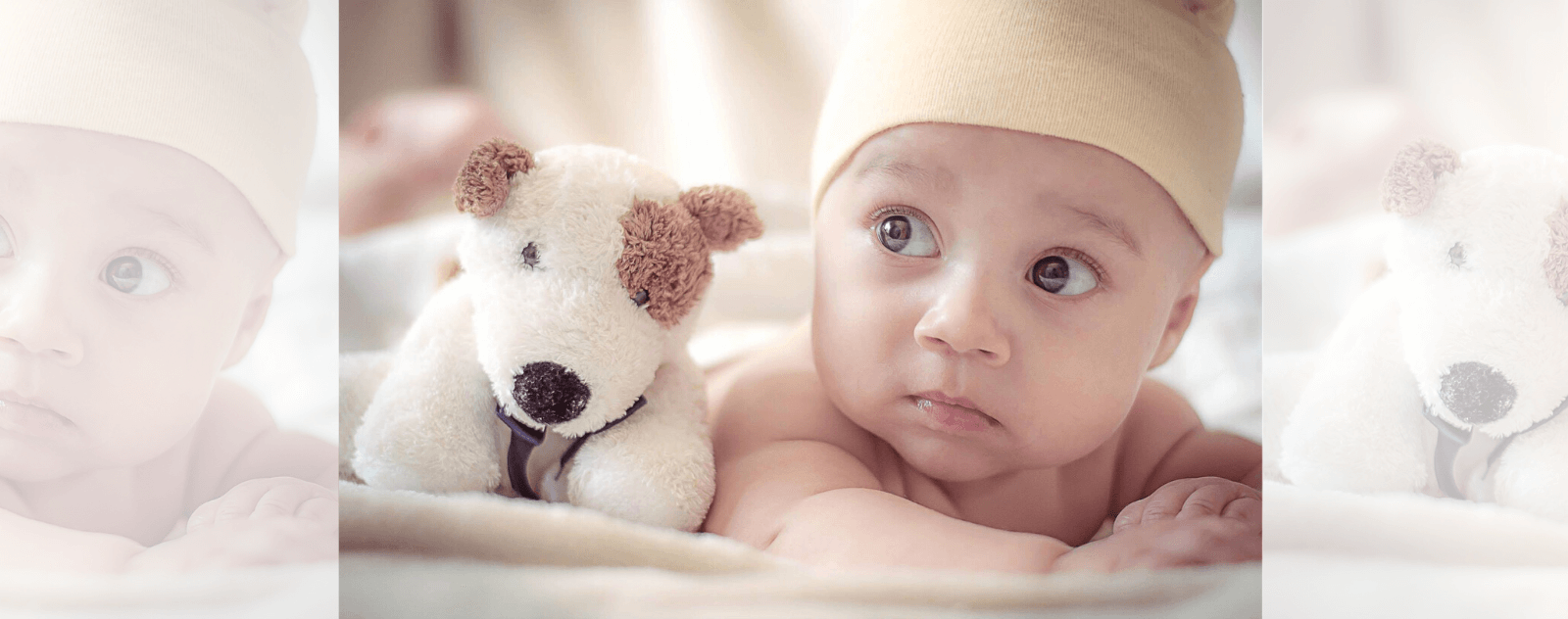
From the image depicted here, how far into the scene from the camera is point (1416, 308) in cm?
97

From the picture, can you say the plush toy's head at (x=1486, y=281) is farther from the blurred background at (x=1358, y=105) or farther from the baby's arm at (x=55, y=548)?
the baby's arm at (x=55, y=548)

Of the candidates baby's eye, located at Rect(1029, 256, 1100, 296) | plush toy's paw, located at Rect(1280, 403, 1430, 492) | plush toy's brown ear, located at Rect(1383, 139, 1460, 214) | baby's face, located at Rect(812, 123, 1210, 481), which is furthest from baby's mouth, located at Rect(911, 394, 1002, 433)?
plush toy's brown ear, located at Rect(1383, 139, 1460, 214)

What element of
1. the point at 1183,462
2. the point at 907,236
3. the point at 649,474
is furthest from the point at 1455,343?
the point at 649,474

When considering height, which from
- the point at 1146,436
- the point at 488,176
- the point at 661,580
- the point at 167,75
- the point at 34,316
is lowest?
the point at 661,580

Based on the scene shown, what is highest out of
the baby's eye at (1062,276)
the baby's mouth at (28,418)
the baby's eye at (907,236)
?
the baby's eye at (907,236)

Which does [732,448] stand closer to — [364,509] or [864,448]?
[864,448]

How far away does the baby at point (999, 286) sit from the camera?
2.81 feet

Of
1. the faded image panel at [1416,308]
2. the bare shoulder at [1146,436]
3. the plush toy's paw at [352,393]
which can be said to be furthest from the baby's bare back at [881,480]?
the plush toy's paw at [352,393]

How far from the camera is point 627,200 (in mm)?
907

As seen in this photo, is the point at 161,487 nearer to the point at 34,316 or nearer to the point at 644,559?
the point at 34,316

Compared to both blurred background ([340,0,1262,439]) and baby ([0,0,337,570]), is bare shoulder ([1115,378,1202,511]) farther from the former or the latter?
baby ([0,0,337,570])

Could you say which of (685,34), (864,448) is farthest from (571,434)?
(685,34)

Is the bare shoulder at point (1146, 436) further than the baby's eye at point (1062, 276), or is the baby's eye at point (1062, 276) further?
the bare shoulder at point (1146, 436)

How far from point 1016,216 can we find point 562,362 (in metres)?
0.38
